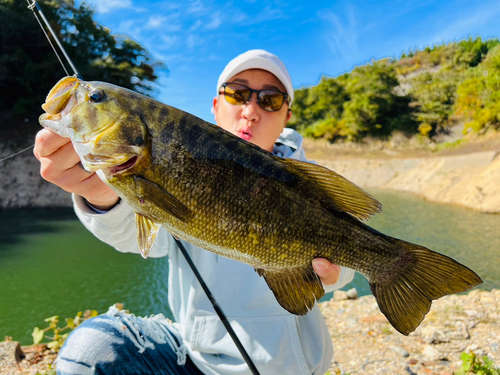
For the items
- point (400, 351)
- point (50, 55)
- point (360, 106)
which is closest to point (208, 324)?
point (400, 351)

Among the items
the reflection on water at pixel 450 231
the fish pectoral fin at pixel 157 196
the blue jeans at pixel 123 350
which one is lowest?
the blue jeans at pixel 123 350

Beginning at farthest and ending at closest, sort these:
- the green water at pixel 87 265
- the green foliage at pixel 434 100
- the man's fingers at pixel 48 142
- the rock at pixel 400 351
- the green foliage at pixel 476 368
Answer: the green foliage at pixel 434 100 → the green water at pixel 87 265 → the rock at pixel 400 351 → the green foliage at pixel 476 368 → the man's fingers at pixel 48 142

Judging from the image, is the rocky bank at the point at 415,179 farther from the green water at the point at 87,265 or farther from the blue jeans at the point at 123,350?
the blue jeans at the point at 123,350

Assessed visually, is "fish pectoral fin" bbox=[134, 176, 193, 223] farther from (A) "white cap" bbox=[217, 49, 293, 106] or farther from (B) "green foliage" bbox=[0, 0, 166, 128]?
(B) "green foliage" bbox=[0, 0, 166, 128]

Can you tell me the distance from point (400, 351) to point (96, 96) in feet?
14.7

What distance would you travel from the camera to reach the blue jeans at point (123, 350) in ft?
7.54

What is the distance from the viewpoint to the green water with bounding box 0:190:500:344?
6.77 metres

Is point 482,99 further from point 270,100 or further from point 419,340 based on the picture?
point 270,100

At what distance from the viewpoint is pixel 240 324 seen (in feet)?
8.00

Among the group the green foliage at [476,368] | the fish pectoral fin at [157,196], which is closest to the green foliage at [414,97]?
the green foliage at [476,368]

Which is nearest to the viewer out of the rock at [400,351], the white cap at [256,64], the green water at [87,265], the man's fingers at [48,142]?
the man's fingers at [48,142]

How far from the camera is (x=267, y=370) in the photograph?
7.68 ft

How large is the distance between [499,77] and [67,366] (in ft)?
122

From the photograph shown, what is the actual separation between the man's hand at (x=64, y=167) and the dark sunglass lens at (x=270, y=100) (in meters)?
1.55
